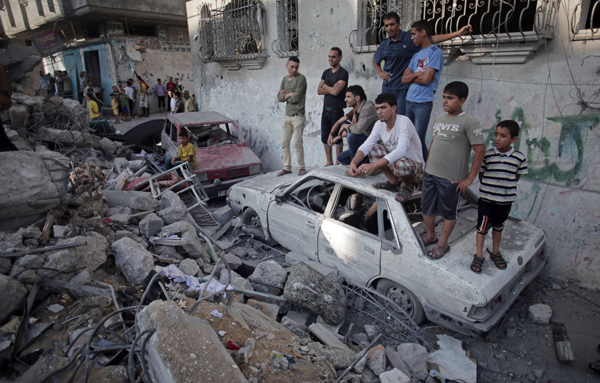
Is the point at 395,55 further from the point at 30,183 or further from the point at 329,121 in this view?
the point at 30,183

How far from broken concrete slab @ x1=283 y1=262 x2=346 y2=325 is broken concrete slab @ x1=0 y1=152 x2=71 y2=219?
111 inches

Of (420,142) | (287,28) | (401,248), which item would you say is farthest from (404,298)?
(287,28)

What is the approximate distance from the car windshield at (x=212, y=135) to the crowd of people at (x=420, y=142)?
8.95 feet

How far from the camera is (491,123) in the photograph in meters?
5.18

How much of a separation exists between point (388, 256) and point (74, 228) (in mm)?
3515

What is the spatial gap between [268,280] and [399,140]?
2118mm

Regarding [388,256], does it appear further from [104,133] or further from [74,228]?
[104,133]

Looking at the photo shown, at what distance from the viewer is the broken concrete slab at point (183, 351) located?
2173 millimetres

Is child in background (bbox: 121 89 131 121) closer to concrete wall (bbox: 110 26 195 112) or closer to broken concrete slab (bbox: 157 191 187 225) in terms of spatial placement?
concrete wall (bbox: 110 26 195 112)

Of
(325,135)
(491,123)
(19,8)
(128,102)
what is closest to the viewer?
(491,123)

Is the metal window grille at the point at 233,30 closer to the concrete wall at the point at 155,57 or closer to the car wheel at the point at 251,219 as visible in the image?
the car wheel at the point at 251,219

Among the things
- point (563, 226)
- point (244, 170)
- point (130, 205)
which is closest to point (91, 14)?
point (244, 170)

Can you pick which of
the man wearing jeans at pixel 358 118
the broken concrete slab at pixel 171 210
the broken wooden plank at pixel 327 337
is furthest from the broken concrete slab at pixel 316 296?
the broken concrete slab at pixel 171 210

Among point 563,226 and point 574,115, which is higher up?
point 574,115
